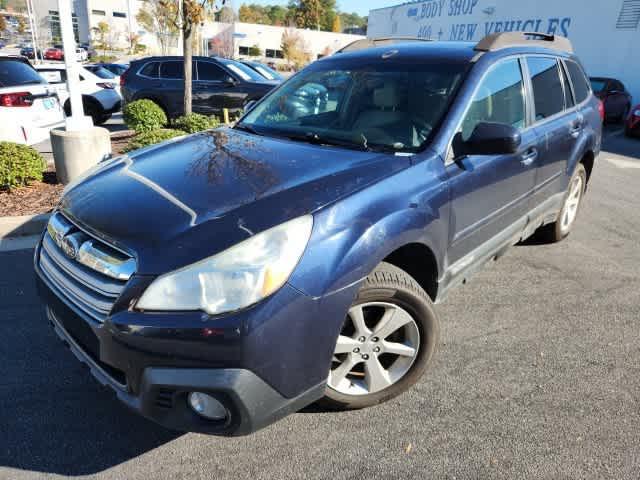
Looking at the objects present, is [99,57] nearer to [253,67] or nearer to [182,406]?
[253,67]

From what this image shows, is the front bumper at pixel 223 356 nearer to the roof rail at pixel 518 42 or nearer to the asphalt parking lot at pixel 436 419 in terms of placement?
the asphalt parking lot at pixel 436 419

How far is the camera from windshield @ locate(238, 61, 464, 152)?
9.31 feet

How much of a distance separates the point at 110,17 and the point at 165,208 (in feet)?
271

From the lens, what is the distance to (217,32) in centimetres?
5562

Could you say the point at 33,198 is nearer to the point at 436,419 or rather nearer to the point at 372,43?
the point at 372,43

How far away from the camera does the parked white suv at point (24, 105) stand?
6566 millimetres

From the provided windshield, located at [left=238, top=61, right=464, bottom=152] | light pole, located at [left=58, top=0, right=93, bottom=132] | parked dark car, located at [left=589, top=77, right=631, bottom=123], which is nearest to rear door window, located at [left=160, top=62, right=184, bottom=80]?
light pole, located at [left=58, top=0, right=93, bottom=132]

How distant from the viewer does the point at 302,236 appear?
195 cm

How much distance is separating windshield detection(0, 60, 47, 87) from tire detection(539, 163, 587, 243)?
713 cm

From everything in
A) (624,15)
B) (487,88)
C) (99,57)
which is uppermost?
(624,15)

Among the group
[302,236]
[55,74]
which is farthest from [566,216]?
[55,74]

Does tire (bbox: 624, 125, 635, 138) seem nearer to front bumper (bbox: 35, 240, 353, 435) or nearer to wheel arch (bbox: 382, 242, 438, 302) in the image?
wheel arch (bbox: 382, 242, 438, 302)

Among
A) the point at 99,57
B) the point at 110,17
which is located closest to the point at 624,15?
the point at 99,57

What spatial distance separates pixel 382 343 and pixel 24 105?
6520 mm
